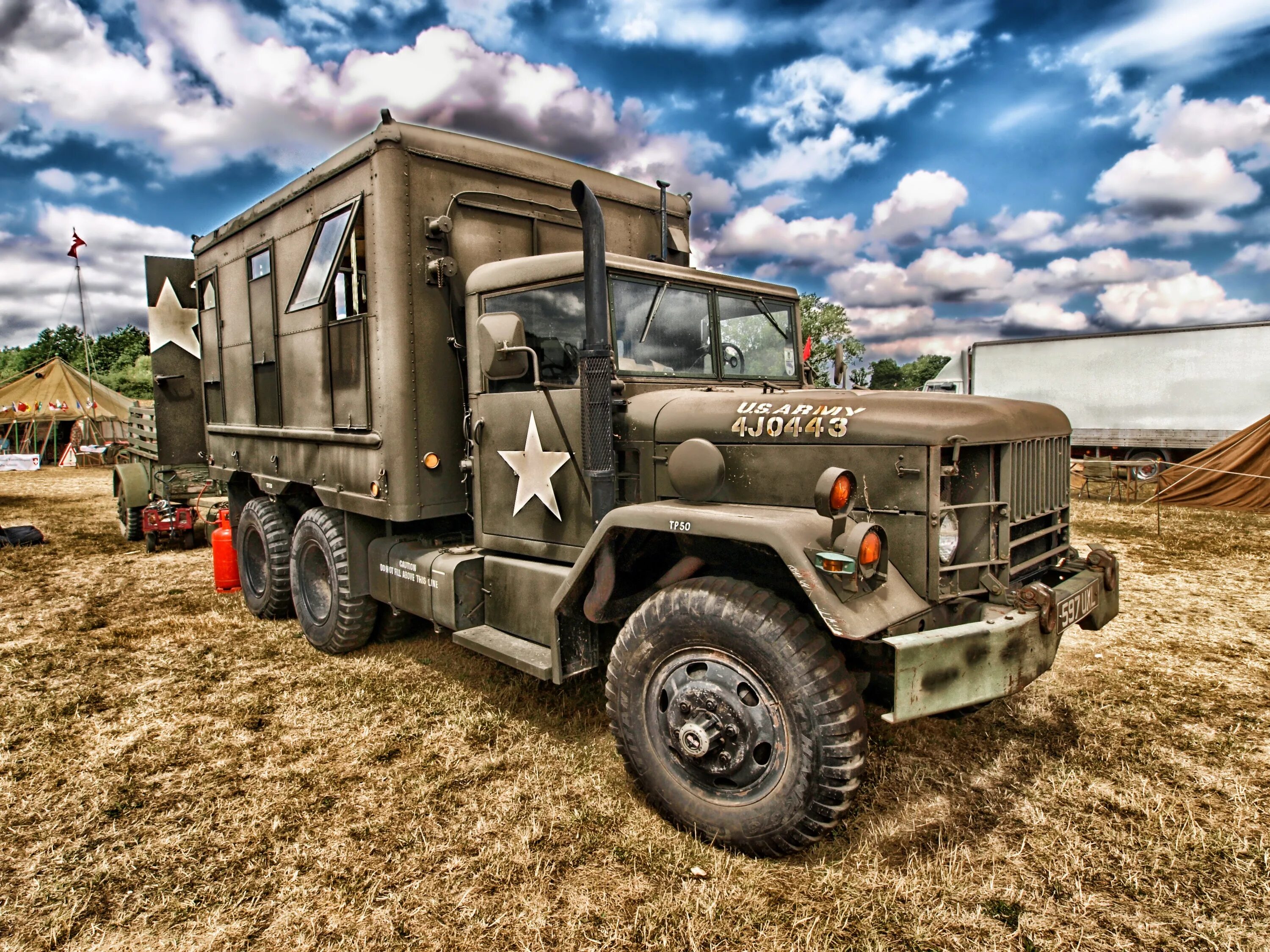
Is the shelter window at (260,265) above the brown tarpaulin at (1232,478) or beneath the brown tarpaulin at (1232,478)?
above

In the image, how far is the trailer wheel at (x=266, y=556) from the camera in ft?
20.4

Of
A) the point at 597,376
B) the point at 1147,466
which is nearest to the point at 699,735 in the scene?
the point at 597,376

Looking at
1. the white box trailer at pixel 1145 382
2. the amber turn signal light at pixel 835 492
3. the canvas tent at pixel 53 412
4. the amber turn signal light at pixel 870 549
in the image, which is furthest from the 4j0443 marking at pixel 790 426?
the canvas tent at pixel 53 412

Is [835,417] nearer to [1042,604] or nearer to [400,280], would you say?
[1042,604]

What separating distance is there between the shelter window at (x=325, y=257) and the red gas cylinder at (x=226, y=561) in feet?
9.45

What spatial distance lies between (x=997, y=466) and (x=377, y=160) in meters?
3.87

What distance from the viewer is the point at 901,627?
2.89 meters

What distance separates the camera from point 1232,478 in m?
13.6

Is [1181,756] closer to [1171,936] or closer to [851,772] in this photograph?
[1171,936]

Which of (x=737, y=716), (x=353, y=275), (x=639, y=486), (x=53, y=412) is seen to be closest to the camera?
(x=737, y=716)

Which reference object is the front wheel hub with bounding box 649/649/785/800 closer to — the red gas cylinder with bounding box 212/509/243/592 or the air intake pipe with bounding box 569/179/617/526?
the air intake pipe with bounding box 569/179/617/526

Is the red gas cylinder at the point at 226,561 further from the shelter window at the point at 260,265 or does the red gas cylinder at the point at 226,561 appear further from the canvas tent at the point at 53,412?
the canvas tent at the point at 53,412

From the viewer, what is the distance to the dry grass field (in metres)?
2.57

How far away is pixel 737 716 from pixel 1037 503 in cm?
188
